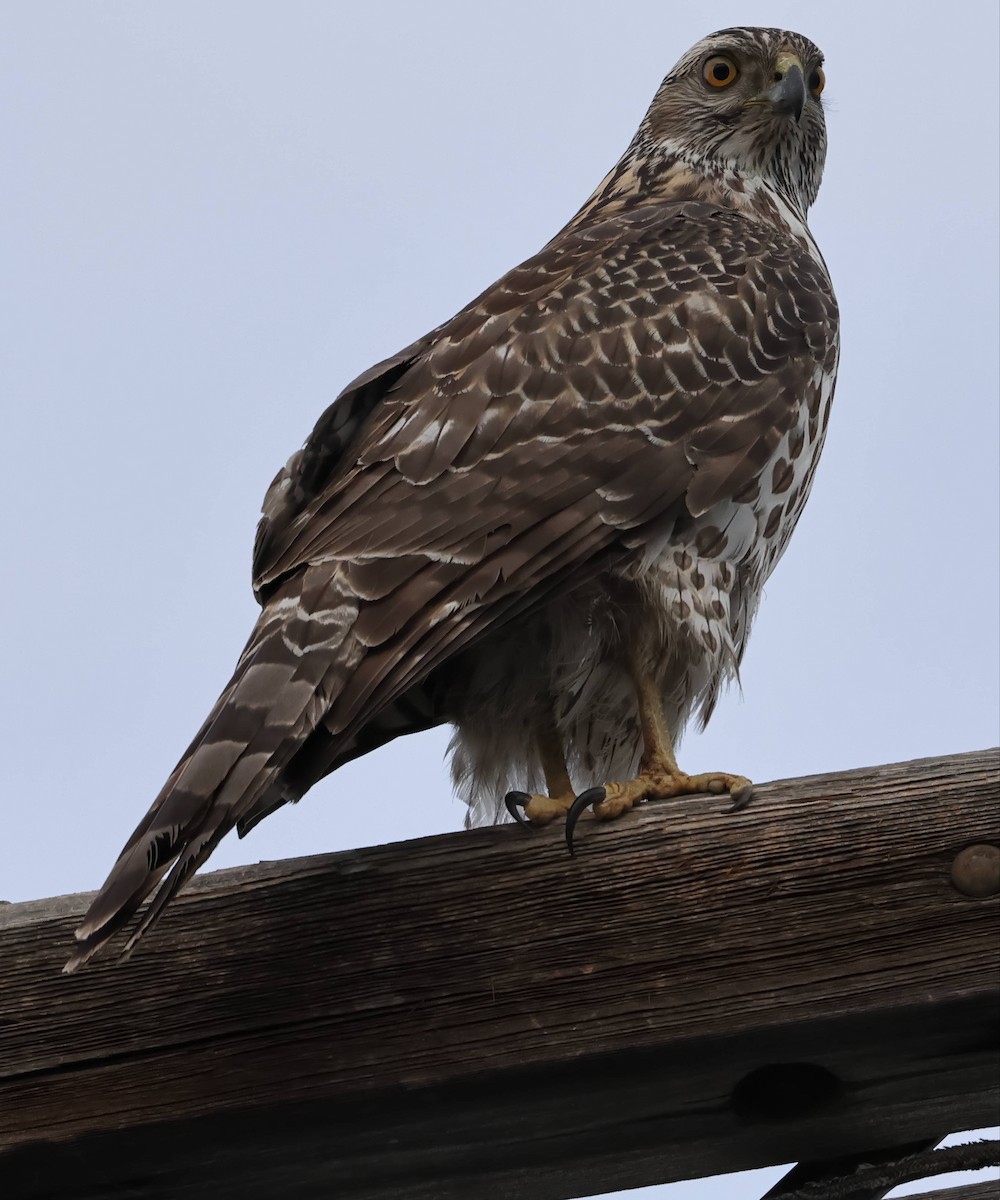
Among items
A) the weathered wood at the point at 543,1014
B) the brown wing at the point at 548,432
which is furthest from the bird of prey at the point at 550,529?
the weathered wood at the point at 543,1014

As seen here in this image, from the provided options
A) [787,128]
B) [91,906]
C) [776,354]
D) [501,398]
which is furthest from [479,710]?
[787,128]

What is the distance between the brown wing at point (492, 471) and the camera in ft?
8.20

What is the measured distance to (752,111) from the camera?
15.4 feet

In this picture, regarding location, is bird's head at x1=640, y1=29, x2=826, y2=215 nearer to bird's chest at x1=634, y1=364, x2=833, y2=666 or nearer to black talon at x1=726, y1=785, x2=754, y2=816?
bird's chest at x1=634, y1=364, x2=833, y2=666

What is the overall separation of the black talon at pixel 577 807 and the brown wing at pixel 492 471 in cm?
37

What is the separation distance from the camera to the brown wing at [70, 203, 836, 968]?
250cm

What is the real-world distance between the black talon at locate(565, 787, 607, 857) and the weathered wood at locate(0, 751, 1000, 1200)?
3 centimetres

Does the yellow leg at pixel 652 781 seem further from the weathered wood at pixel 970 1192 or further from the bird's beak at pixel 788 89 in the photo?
the bird's beak at pixel 788 89

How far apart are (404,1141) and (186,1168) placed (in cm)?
30

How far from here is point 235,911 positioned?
228cm

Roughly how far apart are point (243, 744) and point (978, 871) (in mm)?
1041

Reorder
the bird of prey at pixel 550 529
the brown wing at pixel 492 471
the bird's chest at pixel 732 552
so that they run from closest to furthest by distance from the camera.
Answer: the brown wing at pixel 492 471, the bird of prey at pixel 550 529, the bird's chest at pixel 732 552

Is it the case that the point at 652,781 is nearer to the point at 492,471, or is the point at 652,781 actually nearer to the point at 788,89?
the point at 492,471

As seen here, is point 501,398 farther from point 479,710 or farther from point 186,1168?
point 186,1168
